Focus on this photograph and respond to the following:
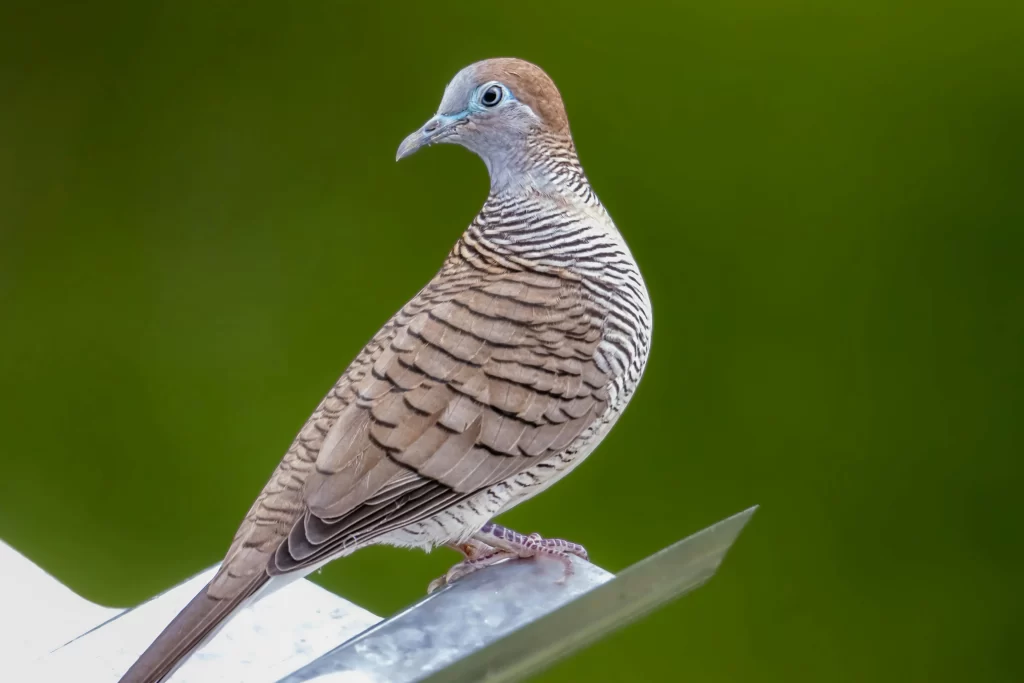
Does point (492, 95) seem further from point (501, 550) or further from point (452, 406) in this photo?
point (501, 550)

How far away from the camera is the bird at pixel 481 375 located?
115 cm

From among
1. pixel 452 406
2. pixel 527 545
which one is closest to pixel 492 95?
pixel 452 406

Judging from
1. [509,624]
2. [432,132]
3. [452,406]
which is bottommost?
[509,624]

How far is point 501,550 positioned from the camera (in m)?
1.42

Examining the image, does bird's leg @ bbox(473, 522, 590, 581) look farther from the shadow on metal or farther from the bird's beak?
the bird's beak

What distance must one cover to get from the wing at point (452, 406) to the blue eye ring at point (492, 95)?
0.18m

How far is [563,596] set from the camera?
4.34ft

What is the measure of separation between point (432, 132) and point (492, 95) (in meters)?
0.07

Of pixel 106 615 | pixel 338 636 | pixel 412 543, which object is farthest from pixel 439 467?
pixel 106 615

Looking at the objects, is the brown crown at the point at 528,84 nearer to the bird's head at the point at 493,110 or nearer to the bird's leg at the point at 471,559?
the bird's head at the point at 493,110

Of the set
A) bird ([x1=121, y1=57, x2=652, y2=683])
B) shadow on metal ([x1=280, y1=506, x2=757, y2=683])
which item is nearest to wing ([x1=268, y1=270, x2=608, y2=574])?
bird ([x1=121, y1=57, x2=652, y2=683])

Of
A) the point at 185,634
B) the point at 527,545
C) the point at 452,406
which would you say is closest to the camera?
the point at 185,634

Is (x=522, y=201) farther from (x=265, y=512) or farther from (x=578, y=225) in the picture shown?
(x=265, y=512)

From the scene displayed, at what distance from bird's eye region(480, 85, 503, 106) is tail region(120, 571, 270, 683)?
498 millimetres
